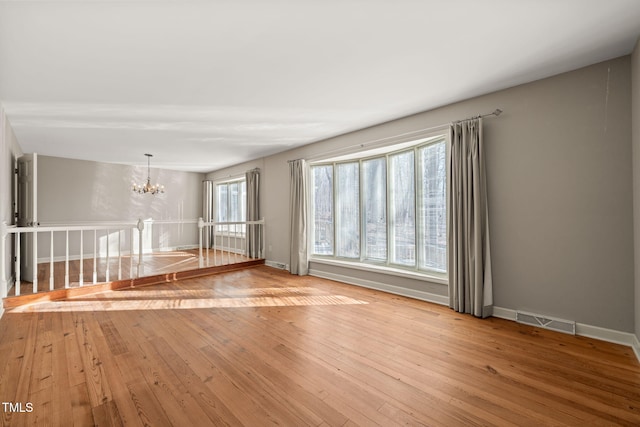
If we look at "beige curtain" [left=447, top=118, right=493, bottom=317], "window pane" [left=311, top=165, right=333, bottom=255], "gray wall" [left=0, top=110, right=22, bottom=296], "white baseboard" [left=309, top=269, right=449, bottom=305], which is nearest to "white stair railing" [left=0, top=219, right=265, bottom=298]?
"gray wall" [left=0, top=110, right=22, bottom=296]

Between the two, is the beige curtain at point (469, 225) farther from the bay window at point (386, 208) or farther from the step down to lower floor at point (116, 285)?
the step down to lower floor at point (116, 285)

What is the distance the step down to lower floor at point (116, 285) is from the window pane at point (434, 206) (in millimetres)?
3849

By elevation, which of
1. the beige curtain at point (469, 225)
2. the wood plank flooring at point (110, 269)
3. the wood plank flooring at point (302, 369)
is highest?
the beige curtain at point (469, 225)

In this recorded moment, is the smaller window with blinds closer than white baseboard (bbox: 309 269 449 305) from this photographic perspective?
No

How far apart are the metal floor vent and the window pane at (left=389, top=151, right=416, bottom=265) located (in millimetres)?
1434

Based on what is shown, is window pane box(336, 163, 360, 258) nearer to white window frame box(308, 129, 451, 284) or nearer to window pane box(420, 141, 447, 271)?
white window frame box(308, 129, 451, 284)

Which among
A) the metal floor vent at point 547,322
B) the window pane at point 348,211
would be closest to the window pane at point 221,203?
the window pane at point 348,211

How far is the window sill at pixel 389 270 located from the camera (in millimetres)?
3580

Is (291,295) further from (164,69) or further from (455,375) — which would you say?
(164,69)

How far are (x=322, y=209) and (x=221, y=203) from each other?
14.3 ft

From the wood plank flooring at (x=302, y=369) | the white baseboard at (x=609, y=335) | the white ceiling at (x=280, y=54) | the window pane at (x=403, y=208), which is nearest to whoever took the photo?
the wood plank flooring at (x=302, y=369)

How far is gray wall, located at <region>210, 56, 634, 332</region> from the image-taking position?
2.41 m

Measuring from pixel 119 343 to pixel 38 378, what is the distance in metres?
0.56

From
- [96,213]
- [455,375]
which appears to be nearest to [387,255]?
[455,375]
